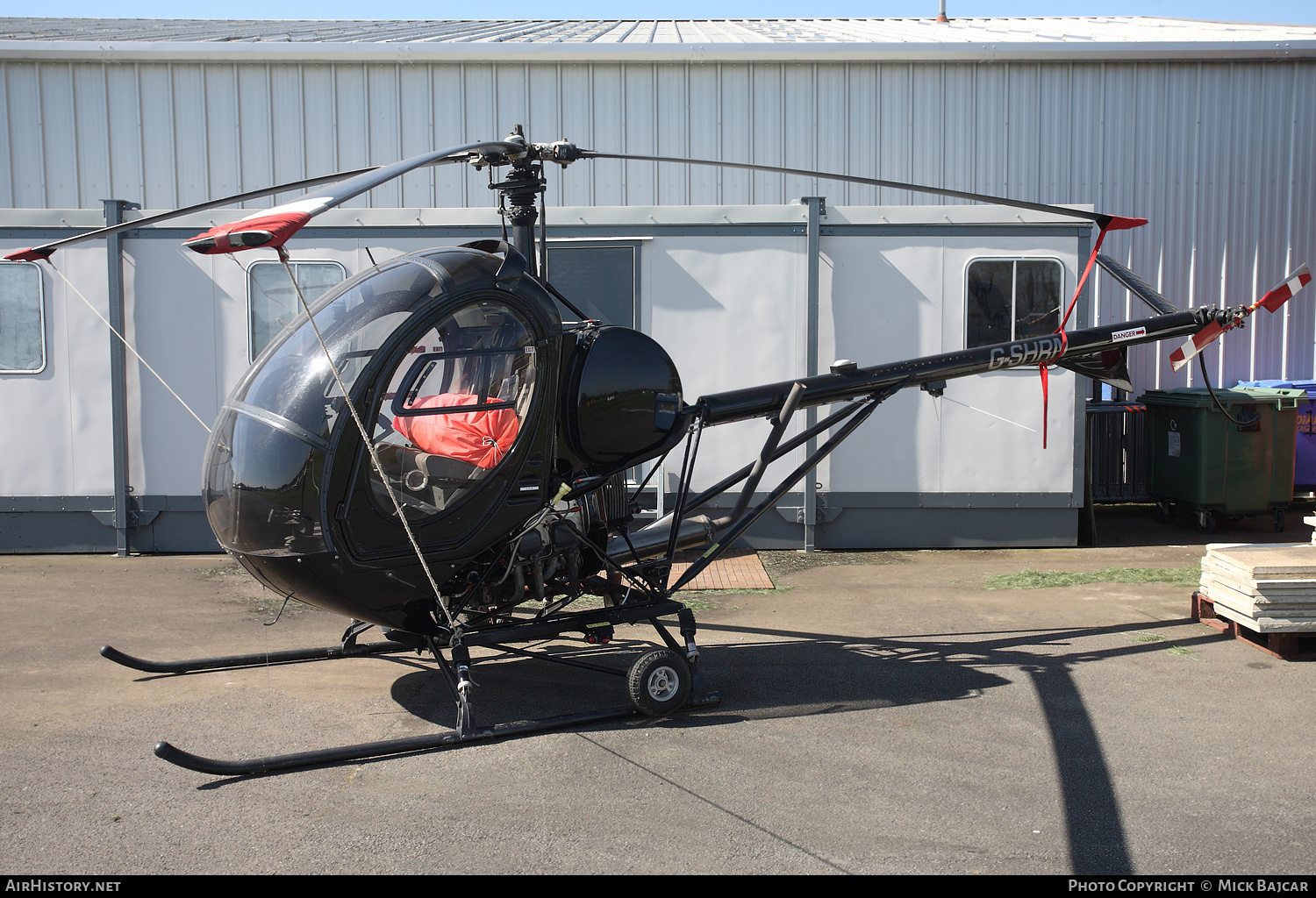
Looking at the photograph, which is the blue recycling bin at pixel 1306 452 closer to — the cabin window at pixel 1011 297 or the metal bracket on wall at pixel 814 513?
the cabin window at pixel 1011 297

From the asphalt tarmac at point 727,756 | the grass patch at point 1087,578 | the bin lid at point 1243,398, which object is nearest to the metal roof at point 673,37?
the bin lid at point 1243,398

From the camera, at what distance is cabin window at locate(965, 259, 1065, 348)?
27.9 ft

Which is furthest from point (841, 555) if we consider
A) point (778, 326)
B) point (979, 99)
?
point (979, 99)

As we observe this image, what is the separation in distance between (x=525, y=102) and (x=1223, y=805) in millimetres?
10822

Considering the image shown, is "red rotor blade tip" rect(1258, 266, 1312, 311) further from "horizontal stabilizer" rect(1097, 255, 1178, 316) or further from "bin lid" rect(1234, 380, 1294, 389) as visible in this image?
"bin lid" rect(1234, 380, 1294, 389)

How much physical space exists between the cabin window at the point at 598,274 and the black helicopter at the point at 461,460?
3.42 m

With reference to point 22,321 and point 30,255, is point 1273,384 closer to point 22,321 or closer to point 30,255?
point 30,255

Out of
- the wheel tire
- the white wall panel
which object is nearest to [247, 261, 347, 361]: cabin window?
the white wall panel

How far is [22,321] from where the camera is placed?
8422 millimetres

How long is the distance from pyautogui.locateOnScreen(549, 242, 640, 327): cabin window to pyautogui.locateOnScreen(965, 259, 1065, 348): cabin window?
3.04 meters

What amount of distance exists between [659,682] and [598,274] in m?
4.80

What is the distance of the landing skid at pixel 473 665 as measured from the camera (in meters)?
3.91

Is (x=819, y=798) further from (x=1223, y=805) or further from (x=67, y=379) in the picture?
(x=67, y=379)

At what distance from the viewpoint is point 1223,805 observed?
3635 millimetres
